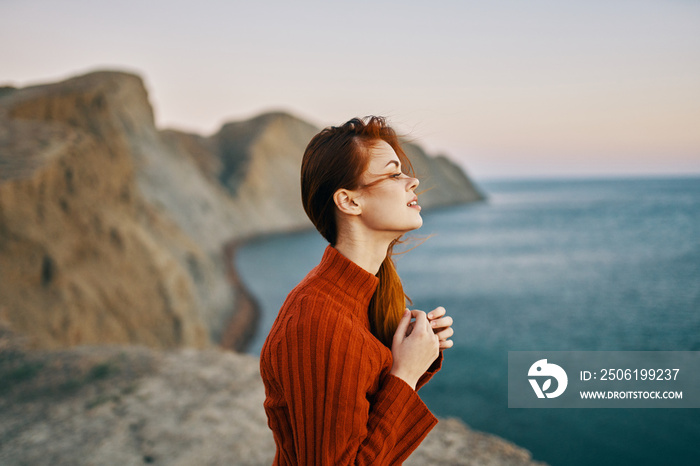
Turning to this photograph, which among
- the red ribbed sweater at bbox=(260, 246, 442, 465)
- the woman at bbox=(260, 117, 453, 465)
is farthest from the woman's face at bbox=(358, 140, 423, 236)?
the red ribbed sweater at bbox=(260, 246, 442, 465)

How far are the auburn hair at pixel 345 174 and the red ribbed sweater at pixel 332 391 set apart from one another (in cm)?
18

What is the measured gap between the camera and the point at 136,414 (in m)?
6.39

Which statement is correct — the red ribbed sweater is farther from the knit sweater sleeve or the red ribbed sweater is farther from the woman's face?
the woman's face

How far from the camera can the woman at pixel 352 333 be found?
142 centimetres

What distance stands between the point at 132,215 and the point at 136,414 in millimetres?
10742

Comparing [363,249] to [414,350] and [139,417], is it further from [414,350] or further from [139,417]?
[139,417]

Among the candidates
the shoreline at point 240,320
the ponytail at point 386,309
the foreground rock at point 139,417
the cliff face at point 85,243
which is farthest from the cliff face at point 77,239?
the ponytail at point 386,309

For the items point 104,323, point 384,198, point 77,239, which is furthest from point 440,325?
point 77,239

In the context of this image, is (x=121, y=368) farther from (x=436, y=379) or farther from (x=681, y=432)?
(x=681, y=432)

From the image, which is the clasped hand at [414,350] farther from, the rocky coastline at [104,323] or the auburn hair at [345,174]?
the rocky coastline at [104,323]

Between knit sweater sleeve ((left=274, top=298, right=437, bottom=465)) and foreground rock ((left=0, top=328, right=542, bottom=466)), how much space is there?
478cm

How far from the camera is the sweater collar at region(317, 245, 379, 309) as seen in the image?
67.0 inches

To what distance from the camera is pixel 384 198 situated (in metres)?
1.68

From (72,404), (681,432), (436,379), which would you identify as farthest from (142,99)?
(681,432)
